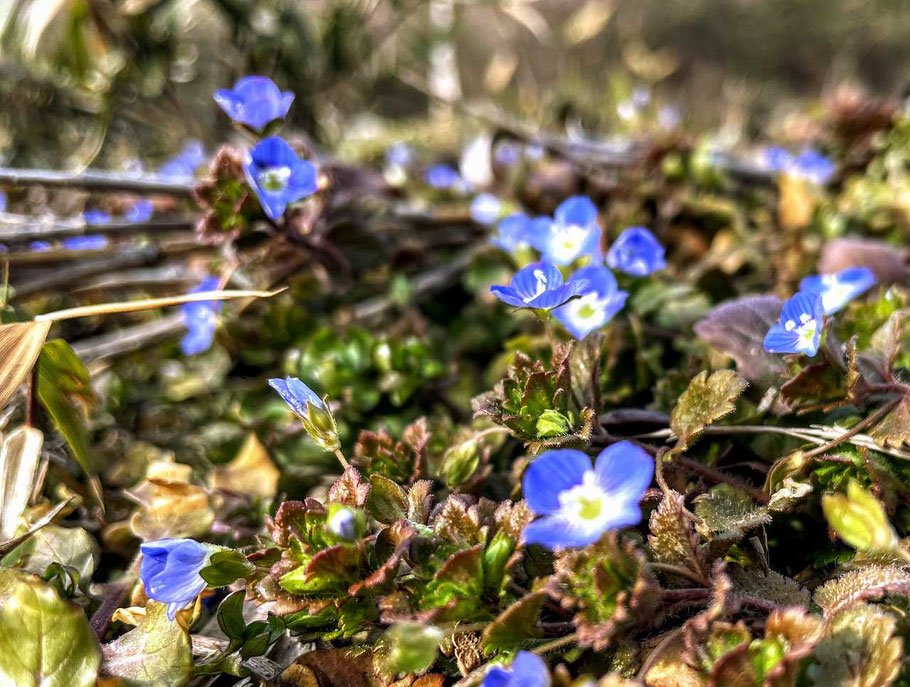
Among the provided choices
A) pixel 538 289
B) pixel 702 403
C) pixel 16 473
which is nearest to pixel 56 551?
pixel 16 473

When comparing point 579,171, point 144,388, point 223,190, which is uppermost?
point 223,190

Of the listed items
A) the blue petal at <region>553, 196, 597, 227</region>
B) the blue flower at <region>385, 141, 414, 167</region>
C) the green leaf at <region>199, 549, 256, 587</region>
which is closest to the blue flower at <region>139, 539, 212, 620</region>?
the green leaf at <region>199, 549, 256, 587</region>

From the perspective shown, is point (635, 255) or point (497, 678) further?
point (635, 255)

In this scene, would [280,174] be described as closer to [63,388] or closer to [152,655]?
[63,388]

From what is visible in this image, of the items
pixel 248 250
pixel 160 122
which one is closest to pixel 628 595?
pixel 248 250

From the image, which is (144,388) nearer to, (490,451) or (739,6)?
(490,451)

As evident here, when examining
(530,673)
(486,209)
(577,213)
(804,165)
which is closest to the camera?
(530,673)
